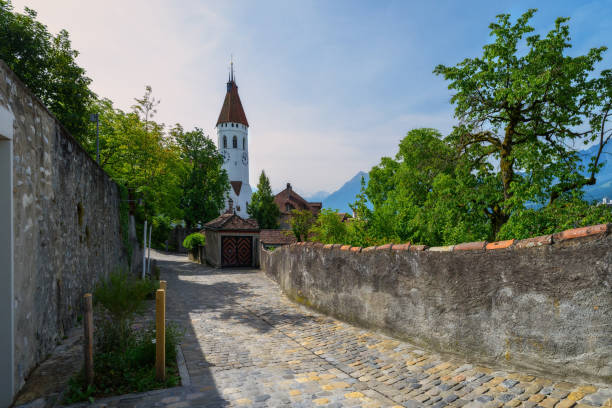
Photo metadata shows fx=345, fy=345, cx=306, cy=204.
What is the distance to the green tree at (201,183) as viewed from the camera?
115 feet

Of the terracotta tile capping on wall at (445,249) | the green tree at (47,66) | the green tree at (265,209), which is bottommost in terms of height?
the terracotta tile capping on wall at (445,249)

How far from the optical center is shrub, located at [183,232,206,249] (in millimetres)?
26205

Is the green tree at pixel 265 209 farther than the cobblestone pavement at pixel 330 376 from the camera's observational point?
Yes

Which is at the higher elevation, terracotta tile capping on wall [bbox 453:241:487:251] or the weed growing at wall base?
terracotta tile capping on wall [bbox 453:241:487:251]

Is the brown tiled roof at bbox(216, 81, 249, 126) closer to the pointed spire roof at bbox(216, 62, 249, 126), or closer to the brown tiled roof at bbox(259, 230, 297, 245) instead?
the pointed spire roof at bbox(216, 62, 249, 126)

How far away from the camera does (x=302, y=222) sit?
1884cm

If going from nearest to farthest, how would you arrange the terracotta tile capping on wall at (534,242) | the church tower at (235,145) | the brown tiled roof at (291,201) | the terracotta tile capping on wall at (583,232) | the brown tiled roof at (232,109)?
1. the terracotta tile capping on wall at (583,232)
2. the terracotta tile capping on wall at (534,242)
3. the brown tiled roof at (291,201)
4. the church tower at (235,145)
5. the brown tiled roof at (232,109)

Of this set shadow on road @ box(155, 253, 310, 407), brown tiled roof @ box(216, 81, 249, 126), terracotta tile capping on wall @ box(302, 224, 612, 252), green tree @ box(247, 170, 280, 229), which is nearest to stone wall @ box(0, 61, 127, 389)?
shadow on road @ box(155, 253, 310, 407)

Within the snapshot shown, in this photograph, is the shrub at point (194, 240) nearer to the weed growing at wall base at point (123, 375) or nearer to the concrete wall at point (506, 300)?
the concrete wall at point (506, 300)

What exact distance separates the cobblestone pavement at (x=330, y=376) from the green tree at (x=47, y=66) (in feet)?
55.8

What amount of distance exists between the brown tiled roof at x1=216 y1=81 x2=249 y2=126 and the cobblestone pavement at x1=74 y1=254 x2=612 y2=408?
55.6 meters

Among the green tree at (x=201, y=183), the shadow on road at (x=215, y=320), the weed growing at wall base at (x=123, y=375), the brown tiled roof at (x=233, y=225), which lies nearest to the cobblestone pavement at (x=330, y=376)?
the shadow on road at (x=215, y=320)

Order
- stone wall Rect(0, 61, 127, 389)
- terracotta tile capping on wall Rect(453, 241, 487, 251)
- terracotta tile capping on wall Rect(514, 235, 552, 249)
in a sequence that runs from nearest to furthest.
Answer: terracotta tile capping on wall Rect(514, 235, 552, 249) < stone wall Rect(0, 61, 127, 389) < terracotta tile capping on wall Rect(453, 241, 487, 251)

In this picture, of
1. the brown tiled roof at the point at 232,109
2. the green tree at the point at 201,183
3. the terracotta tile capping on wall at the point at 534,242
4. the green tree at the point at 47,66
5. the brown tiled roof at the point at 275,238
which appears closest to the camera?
the terracotta tile capping on wall at the point at 534,242
